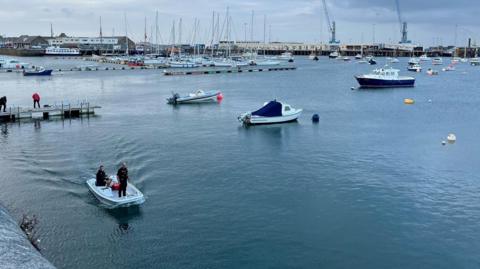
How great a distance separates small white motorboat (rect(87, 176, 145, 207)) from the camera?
2675 cm

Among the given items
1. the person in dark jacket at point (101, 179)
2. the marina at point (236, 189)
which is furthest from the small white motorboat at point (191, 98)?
the person in dark jacket at point (101, 179)

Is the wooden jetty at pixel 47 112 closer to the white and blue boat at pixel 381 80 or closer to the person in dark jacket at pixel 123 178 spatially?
the person in dark jacket at pixel 123 178

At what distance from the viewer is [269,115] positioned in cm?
5253

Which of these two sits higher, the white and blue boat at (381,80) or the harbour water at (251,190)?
the white and blue boat at (381,80)

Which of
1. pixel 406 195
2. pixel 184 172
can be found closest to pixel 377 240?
pixel 406 195

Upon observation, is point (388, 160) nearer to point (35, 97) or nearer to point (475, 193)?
point (475, 193)

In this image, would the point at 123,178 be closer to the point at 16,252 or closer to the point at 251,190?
the point at 251,190

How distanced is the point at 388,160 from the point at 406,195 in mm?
8531

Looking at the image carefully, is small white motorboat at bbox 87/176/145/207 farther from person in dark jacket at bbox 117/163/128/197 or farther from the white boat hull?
the white boat hull

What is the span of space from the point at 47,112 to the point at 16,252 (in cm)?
3942

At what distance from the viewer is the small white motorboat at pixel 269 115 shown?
5191 cm

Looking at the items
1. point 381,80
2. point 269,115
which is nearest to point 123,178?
point 269,115

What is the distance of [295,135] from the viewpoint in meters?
48.2

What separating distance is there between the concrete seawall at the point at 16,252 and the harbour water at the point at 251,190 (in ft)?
7.28
